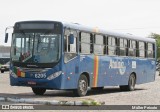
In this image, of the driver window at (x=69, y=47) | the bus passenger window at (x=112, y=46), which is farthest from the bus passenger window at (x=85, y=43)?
the bus passenger window at (x=112, y=46)

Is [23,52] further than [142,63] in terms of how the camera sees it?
No

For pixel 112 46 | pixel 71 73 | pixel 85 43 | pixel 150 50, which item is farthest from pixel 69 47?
pixel 150 50

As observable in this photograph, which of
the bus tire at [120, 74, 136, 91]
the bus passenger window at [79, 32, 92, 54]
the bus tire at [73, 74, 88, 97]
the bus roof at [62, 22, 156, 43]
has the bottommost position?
Answer: the bus tire at [120, 74, 136, 91]

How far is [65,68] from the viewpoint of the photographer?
61.4 feet

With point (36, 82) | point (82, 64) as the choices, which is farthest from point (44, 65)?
point (82, 64)

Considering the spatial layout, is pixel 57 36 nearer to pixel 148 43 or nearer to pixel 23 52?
pixel 23 52

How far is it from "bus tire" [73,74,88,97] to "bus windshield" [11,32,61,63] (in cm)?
186

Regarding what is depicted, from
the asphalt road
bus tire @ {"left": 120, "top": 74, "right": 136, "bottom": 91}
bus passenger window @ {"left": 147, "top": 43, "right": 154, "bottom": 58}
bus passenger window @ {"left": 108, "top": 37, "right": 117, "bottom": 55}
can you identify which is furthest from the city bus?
bus passenger window @ {"left": 147, "top": 43, "right": 154, "bottom": 58}

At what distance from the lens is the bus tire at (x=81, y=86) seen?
19.8 m

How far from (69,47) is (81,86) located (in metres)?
1.87

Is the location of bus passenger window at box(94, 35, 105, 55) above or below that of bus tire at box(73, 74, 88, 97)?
above

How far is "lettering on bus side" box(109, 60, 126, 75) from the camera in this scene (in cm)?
2294

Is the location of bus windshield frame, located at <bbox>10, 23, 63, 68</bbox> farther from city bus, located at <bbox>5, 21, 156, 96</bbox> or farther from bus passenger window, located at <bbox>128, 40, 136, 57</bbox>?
bus passenger window, located at <bbox>128, 40, 136, 57</bbox>

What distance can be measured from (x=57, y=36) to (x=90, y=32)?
2.38 m
